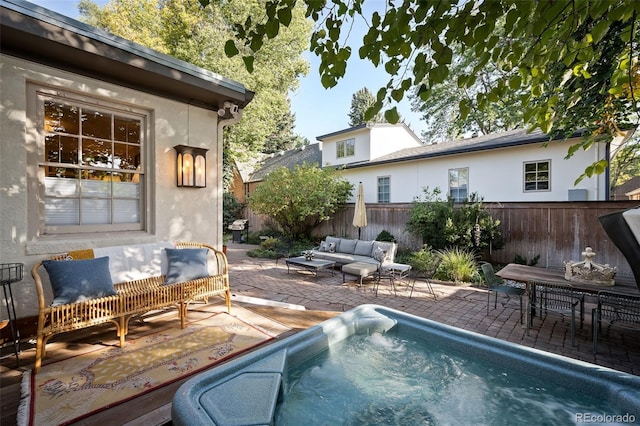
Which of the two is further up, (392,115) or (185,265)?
(392,115)

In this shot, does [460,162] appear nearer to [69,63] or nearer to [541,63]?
[541,63]

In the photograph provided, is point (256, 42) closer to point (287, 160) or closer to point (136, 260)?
point (136, 260)

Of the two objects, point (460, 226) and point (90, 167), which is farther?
point (460, 226)

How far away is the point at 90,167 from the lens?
4492 millimetres

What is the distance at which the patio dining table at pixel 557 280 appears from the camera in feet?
13.1

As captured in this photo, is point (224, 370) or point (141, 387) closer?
point (224, 370)

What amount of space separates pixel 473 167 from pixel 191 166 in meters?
11.4

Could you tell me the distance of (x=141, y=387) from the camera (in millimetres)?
2951

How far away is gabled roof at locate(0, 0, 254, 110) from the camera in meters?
3.35

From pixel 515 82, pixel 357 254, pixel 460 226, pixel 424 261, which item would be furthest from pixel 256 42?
pixel 460 226

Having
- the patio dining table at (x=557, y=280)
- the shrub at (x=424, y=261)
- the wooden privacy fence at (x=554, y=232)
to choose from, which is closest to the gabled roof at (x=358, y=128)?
the wooden privacy fence at (x=554, y=232)

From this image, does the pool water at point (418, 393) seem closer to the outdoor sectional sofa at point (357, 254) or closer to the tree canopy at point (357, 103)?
the outdoor sectional sofa at point (357, 254)

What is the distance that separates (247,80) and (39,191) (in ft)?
36.8

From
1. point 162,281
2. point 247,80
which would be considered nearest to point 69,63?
point 162,281
